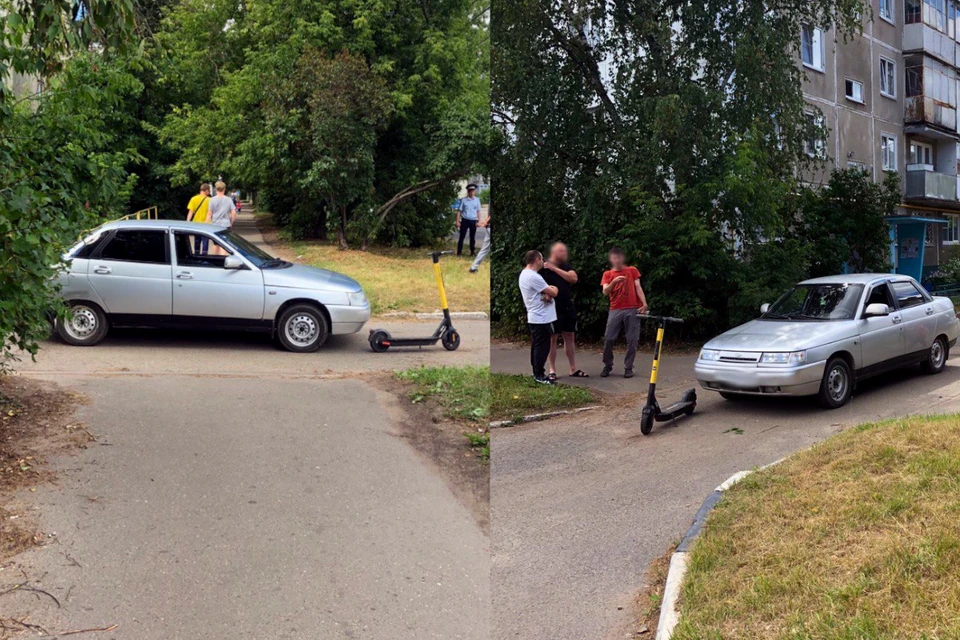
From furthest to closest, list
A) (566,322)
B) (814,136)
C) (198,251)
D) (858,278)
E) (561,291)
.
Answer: (198,251)
(814,136)
(858,278)
(566,322)
(561,291)

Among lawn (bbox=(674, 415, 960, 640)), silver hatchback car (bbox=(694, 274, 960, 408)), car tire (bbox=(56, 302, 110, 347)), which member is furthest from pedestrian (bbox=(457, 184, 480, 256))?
car tire (bbox=(56, 302, 110, 347))

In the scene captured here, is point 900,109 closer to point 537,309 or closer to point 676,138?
point 676,138

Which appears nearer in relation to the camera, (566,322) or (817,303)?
(566,322)

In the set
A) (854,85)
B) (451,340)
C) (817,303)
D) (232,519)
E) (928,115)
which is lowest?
(232,519)

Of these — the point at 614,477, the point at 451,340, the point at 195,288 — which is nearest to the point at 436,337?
the point at 451,340

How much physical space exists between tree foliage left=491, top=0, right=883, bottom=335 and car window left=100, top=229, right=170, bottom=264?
228 cm

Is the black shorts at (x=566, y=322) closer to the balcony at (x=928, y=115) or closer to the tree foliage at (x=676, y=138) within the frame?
the tree foliage at (x=676, y=138)

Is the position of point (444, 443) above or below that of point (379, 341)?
below

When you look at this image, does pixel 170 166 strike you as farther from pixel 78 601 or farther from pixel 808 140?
pixel 808 140

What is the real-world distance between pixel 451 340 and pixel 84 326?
2081mm

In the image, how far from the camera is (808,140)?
270 cm

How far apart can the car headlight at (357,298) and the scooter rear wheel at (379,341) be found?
0.43m

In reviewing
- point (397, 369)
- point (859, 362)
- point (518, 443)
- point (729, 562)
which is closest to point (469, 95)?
point (518, 443)

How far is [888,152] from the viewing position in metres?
2.78
